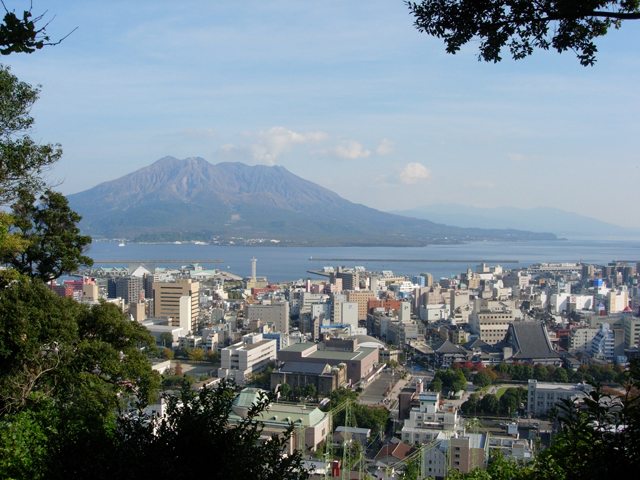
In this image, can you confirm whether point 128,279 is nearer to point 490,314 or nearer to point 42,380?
point 490,314

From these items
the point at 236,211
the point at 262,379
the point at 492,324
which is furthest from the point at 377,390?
the point at 236,211

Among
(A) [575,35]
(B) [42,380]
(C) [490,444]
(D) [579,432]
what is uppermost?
(A) [575,35]

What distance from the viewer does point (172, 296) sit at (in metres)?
13.8

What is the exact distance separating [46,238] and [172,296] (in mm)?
11589

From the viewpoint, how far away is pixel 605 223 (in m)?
95.2

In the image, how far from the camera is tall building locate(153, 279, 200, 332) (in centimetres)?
1368

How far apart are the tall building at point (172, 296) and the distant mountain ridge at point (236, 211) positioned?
35.3 metres

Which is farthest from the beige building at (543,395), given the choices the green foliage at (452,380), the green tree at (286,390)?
the green tree at (286,390)

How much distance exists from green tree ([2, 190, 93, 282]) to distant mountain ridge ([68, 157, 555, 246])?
4629 centimetres

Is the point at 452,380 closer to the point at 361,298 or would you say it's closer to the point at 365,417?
the point at 365,417

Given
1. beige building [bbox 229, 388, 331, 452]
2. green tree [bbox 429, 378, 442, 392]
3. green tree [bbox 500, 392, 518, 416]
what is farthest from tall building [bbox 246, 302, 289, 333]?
beige building [bbox 229, 388, 331, 452]

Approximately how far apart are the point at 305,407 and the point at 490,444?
204 cm

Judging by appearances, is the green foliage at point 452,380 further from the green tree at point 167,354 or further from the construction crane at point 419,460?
the green tree at point 167,354

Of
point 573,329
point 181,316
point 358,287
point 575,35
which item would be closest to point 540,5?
point 575,35
